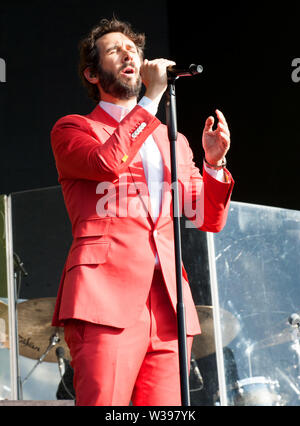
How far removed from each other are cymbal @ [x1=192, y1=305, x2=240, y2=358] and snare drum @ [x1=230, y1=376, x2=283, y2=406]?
0.58 ft

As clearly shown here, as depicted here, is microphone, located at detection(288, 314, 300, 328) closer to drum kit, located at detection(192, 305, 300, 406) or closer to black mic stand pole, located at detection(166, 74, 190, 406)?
drum kit, located at detection(192, 305, 300, 406)

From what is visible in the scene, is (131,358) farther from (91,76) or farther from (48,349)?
(48,349)

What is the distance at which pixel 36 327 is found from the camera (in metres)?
3.02

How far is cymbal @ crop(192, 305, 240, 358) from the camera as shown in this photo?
109 inches

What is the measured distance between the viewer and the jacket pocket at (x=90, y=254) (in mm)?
1547

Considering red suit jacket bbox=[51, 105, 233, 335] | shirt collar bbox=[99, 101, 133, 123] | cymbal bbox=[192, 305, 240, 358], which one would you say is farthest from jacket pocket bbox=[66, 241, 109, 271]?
cymbal bbox=[192, 305, 240, 358]

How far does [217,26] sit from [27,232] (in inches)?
57.4

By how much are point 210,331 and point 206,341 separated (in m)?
0.04

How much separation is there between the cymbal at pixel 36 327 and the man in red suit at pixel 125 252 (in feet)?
4.66

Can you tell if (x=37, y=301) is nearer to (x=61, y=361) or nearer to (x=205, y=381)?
(x=61, y=361)

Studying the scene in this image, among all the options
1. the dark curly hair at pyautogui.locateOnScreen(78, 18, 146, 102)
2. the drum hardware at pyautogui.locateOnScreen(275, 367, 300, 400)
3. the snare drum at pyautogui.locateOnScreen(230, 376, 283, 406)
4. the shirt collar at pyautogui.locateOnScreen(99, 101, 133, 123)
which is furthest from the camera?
the drum hardware at pyautogui.locateOnScreen(275, 367, 300, 400)

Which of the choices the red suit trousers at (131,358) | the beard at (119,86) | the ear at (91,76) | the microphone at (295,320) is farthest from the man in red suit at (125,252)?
the microphone at (295,320)

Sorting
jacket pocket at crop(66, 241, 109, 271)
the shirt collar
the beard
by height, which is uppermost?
the beard
